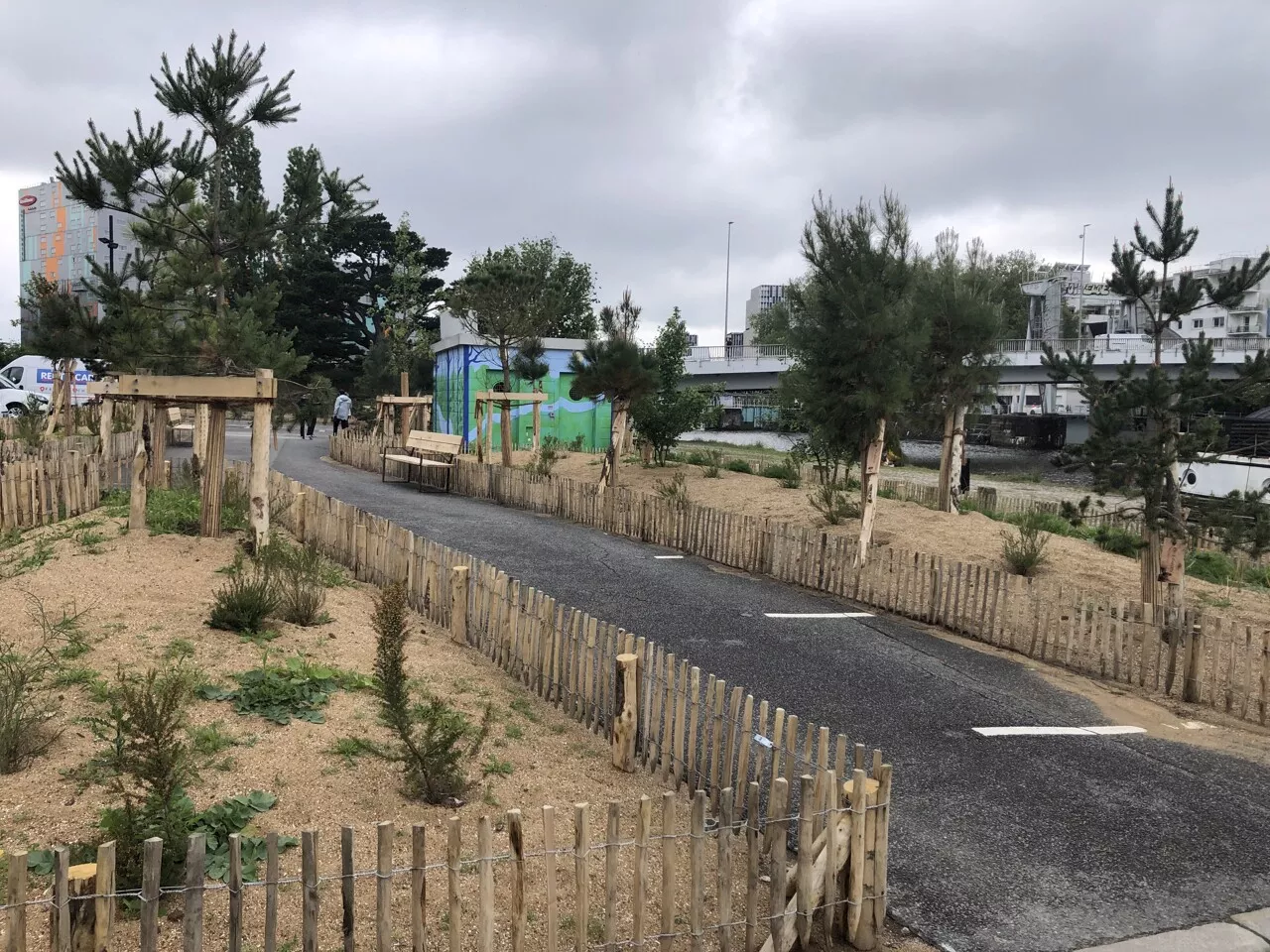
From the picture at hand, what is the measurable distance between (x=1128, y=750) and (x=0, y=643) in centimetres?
846

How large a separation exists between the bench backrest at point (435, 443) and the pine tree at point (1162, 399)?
14.4 metres

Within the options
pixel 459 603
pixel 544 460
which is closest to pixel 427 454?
pixel 544 460

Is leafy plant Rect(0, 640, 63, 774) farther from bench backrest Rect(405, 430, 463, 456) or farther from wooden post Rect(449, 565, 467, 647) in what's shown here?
bench backrest Rect(405, 430, 463, 456)

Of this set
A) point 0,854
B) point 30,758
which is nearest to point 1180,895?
point 0,854

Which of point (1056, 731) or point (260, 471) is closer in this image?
point (1056, 731)

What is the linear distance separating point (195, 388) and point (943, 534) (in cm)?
1164

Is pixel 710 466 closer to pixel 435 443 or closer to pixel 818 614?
pixel 435 443

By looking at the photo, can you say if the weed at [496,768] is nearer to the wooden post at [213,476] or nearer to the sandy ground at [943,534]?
the wooden post at [213,476]

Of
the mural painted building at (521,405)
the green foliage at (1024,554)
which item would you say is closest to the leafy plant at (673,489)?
the green foliage at (1024,554)

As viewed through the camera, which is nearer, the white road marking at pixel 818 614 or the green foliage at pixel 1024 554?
the white road marking at pixel 818 614

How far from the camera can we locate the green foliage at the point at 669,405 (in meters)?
23.2

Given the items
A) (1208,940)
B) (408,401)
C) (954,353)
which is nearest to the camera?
(1208,940)

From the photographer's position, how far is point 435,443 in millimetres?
22828

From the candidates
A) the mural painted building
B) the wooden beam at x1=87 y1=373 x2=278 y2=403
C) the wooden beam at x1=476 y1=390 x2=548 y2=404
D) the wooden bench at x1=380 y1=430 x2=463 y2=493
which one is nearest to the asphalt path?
the wooden beam at x1=87 y1=373 x2=278 y2=403
